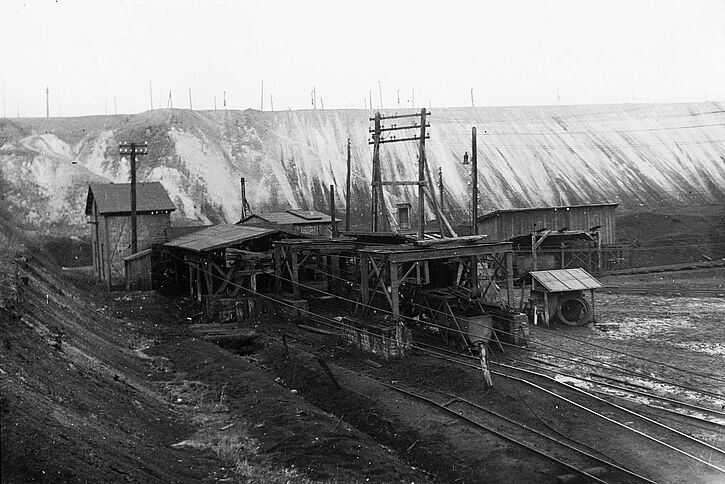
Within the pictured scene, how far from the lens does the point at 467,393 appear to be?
580 inches

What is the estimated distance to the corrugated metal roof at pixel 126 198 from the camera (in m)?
35.4

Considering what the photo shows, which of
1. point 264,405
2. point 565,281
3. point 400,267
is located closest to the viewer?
point 264,405

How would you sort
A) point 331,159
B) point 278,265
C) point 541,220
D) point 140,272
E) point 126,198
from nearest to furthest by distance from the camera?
point 278,265 → point 140,272 → point 126,198 → point 541,220 → point 331,159

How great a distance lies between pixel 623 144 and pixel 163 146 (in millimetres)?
48935

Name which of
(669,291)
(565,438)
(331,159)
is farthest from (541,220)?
(331,159)

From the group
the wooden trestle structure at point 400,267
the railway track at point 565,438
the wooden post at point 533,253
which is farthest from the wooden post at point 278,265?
the wooden post at point 533,253

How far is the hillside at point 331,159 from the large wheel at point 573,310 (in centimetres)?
3095

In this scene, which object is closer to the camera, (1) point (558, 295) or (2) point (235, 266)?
(1) point (558, 295)

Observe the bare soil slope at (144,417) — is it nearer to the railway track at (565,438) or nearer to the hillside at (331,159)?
the railway track at (565,438)

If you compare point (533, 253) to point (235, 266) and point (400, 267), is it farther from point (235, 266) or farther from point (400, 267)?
point (235, 266)

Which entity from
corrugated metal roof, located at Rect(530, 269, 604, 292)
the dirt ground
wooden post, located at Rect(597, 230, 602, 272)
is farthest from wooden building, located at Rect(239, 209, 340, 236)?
corrugated metal roof, located at Rect(530, 269, 604, 292)

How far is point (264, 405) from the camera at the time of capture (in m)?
14.0

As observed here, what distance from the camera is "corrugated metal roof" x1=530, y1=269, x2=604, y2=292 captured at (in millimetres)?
22873

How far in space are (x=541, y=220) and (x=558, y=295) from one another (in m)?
17.3
